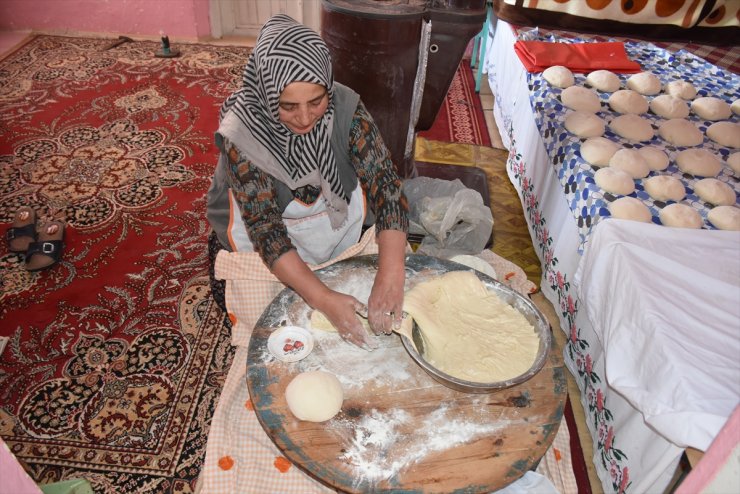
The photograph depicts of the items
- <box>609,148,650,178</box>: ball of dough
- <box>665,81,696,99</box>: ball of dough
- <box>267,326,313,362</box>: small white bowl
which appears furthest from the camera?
<box>665,81,696,99</box>: ball of dough

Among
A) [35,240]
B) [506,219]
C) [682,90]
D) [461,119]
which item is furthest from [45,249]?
[682,90]

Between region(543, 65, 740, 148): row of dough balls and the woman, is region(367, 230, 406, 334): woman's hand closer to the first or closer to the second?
the woman

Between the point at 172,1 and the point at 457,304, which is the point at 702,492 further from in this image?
the point at 172,1

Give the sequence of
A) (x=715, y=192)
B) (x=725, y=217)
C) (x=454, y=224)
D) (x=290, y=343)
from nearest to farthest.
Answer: (x=290, y=343) → (x=725, y=217) → (x=715, y=192) → (x=454, y=224)

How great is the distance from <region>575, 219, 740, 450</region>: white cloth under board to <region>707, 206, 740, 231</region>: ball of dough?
0.26 feet

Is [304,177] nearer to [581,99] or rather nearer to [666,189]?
[666,189]

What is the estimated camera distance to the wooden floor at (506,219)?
7.10ft

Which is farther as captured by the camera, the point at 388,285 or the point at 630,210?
the point at 630,210

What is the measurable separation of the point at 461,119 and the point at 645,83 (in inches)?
62.7

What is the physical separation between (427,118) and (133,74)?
3.08 meters

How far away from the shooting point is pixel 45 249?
8.68ft

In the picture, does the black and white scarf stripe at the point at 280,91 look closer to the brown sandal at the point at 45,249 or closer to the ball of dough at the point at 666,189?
the ball of dough at the point at 666,189

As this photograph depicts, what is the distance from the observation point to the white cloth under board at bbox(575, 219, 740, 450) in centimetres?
138

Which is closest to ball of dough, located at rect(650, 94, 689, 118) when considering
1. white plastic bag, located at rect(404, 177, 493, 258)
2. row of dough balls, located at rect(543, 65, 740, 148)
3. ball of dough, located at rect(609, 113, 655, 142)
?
row of dough balls, located at rect(543, 65, 740, 148)
